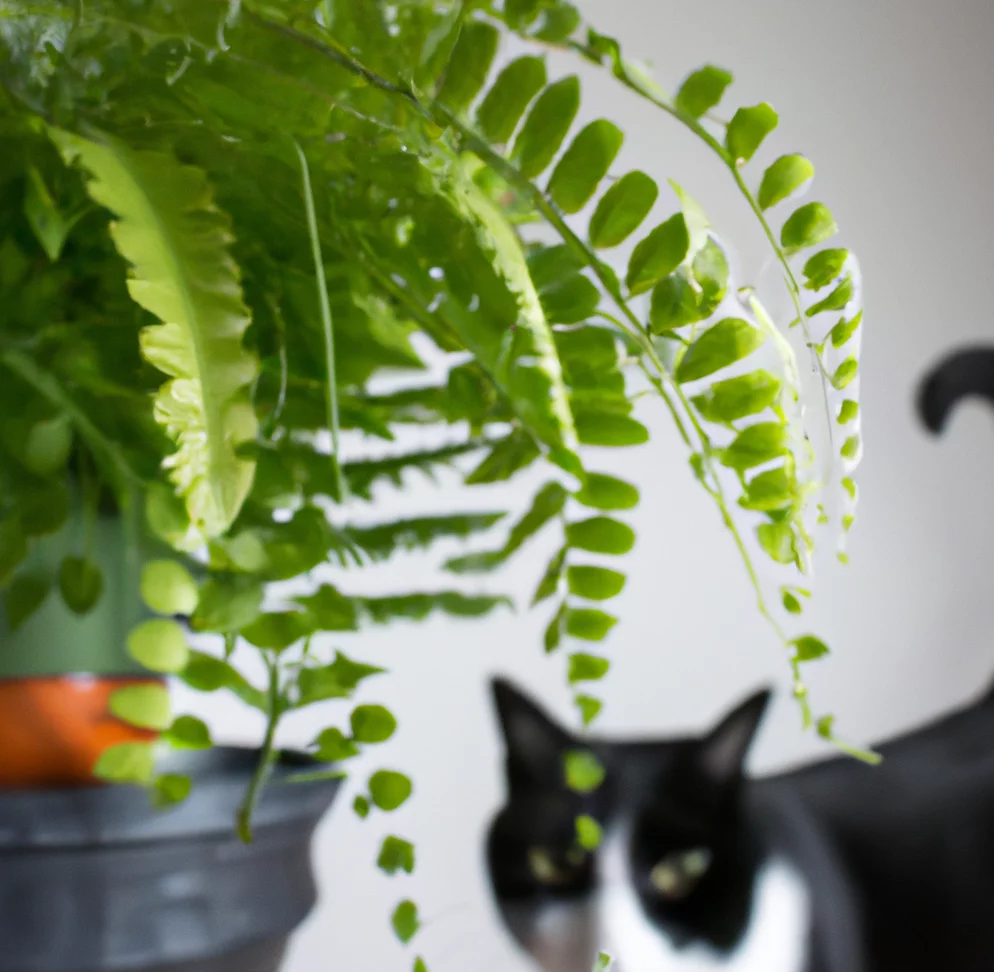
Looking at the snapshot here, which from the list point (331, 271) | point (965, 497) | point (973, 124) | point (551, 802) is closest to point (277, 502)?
point (331, 271)

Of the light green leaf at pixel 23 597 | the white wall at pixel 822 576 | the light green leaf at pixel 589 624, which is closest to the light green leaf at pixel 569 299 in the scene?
the light green leaf at pixel 589 624

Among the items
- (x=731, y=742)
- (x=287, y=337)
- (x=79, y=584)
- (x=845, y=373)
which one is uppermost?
(x=845, y=373)

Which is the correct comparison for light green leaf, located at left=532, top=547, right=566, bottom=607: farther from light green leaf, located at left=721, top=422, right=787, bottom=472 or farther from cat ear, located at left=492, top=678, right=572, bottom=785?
cat ear, located at left=492, top=678, right=572, bottom=785

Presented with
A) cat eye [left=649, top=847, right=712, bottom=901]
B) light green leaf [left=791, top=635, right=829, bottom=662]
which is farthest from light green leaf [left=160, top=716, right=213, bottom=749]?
cat eye [left=649, top=847, right=712, bottom=901]

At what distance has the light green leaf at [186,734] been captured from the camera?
0.29 metres

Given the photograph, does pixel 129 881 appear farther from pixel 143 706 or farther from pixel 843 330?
pixel 843 330

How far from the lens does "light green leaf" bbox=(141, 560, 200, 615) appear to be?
0.91ft

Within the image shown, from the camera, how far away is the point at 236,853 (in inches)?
13.2

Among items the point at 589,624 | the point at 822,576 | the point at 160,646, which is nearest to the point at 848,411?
the point at 589,624

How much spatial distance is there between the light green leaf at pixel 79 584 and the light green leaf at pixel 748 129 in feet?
0.89

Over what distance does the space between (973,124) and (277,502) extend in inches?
28.1

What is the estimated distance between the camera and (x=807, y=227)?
0.28 metres

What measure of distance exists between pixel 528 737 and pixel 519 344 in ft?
1.78

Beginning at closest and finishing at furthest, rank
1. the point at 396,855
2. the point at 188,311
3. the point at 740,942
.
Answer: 1. the point at 188,311
2. the point at 396,855
3. the point at 740,942
